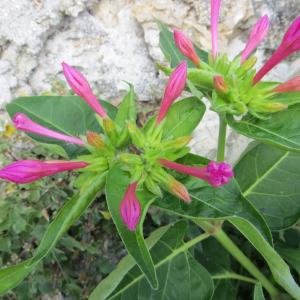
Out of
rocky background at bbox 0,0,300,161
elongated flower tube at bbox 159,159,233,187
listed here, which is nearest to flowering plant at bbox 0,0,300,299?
elongated flower tube at bbox 159,159,233,187

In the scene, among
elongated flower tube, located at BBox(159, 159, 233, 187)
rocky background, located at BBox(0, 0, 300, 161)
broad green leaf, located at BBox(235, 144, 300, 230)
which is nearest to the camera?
elongated flower tube, located at BBox(159, 159, 233, 187)

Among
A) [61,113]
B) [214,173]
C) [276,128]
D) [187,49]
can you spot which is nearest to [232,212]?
[214,173]

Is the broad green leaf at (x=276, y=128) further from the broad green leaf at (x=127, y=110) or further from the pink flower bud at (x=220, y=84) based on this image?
the broad green leaf at (x=127, y=110)

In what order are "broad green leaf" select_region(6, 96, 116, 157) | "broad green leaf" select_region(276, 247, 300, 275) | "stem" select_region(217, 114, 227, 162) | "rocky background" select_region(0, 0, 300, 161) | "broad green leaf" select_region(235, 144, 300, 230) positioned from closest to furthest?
"stem" select_region(217, 114, 227, 162), "broad green leaf" select_region(6, 96, 116, 157), "broad green leaf" select_region(235, 144, 300, 230), "broad green leaf" select_region(276, 247, 300, 275), "rocky background" select_region(0, 0, 300, 161)

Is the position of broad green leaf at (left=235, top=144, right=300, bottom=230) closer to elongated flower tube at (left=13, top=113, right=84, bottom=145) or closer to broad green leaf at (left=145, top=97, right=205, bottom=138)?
broad green leaf at (left=145, top=97, right=205, bottom=138)

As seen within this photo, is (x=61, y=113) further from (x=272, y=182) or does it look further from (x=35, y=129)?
(x=272, y=182)

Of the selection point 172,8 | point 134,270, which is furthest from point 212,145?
point 134,270
